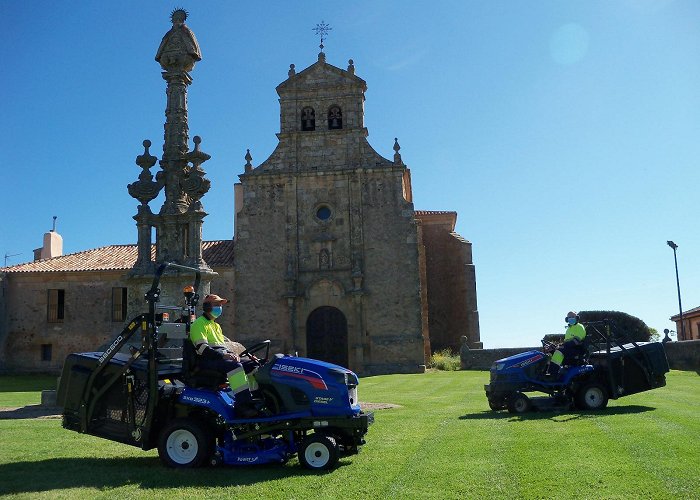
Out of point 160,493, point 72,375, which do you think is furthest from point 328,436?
point 72,375

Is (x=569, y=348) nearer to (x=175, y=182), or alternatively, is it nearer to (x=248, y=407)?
(x=248, y=407)

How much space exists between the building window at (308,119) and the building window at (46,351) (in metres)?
15.6

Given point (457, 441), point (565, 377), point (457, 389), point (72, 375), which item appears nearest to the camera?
point (72, 375)

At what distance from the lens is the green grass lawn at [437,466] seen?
5.34m

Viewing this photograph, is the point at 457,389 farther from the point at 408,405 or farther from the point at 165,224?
the point at 165,224

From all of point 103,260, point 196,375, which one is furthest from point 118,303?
point 196,375

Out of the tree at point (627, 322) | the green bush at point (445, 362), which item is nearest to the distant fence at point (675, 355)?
the green bush at point (445, 362)

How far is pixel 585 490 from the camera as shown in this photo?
5.20 m

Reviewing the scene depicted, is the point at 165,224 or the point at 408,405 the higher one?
the point at 165,224

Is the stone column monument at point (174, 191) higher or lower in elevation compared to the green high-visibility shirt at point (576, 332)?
higher

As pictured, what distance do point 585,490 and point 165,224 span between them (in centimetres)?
1077

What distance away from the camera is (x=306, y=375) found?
6.47 metres

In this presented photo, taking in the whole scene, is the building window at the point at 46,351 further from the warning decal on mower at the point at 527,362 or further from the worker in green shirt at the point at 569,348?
the worker in green shirt at the point at 569,348

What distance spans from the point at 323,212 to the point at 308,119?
4680 millimetres
